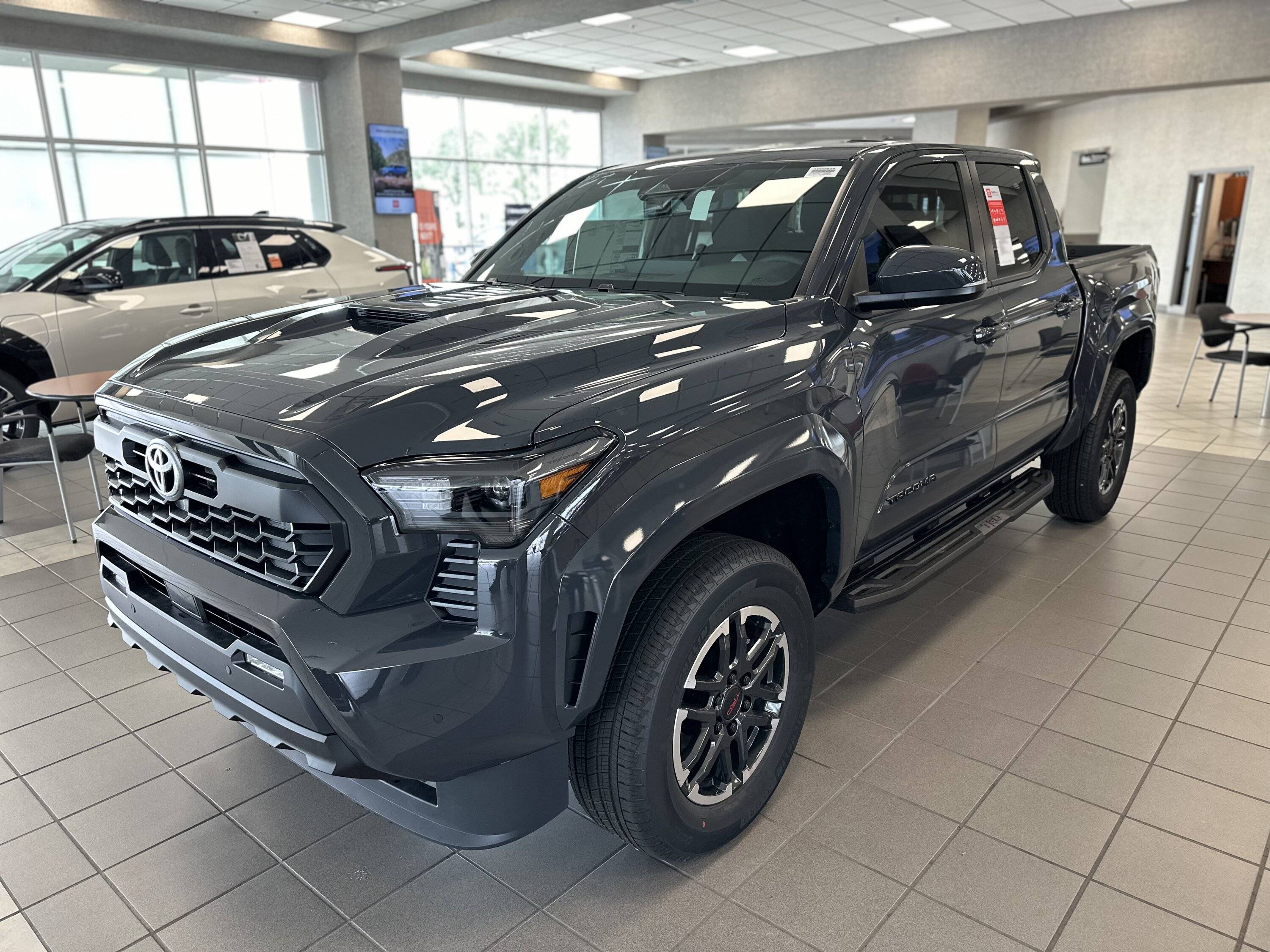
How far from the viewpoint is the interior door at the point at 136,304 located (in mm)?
5898

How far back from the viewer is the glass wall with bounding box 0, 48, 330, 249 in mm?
10914

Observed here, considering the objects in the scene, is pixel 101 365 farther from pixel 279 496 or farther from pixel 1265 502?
pixel 1265 502

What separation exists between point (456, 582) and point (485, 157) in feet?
55.0

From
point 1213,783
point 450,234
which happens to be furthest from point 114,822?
point 450,234

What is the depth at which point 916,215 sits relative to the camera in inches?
106

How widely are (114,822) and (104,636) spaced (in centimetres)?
131

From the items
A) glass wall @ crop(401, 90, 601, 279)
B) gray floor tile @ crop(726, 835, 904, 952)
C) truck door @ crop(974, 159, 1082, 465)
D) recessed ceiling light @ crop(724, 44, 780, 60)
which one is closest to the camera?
gray floor tile @ crop(726, 835, 904, 952)

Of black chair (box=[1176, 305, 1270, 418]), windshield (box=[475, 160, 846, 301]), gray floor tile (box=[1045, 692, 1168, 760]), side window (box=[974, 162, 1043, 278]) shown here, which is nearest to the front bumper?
windshield (box=[475, 160, 846, 301])

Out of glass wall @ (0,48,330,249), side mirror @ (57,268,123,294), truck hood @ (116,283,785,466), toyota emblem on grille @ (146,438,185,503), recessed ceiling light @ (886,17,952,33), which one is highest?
recessed ceiling light @ (886,17,952,33)

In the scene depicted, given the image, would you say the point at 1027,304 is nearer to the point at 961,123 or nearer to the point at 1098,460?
the point at 1098,460

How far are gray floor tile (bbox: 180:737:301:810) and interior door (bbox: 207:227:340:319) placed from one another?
4.54 metres

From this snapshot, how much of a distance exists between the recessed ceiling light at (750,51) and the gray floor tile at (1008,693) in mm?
13057

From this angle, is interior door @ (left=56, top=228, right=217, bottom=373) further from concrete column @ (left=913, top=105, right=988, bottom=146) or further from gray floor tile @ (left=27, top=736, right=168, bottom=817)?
concrete column @ (left=913, top=105, right=988, bottom=146)

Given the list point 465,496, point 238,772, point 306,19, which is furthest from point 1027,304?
point 306,19
